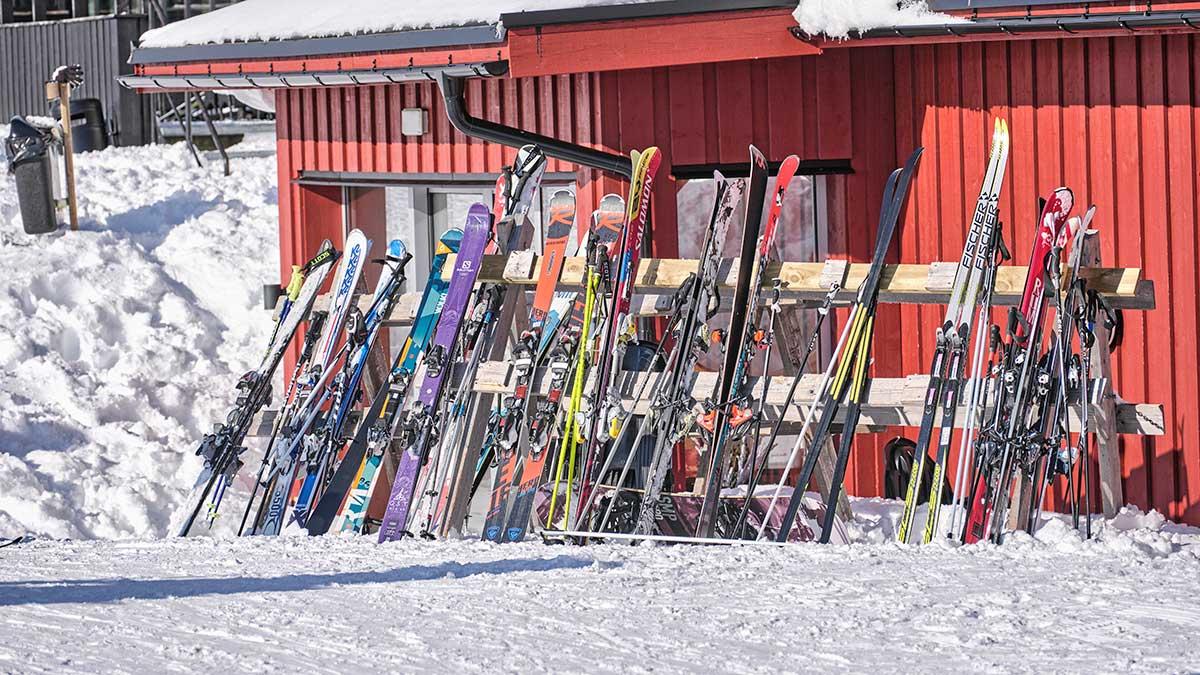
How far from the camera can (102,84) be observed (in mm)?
20750

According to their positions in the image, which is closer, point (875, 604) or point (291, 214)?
point (875, 604)

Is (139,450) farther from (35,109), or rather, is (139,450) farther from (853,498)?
(35,109)

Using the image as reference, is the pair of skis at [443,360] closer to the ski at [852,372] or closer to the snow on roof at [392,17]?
the snow on roof at [392,17]

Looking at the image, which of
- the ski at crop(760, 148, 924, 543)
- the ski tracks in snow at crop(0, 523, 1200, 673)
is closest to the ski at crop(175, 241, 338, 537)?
the ski tracks in snow at crop(0, 523, 1200, 673)

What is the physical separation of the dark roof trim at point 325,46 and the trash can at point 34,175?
13.2 ft

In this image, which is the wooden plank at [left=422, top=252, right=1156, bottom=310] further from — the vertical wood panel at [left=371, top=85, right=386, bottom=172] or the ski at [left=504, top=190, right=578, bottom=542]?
the vertical wood panel at [left=371, top=85, right=386, bottom=172]

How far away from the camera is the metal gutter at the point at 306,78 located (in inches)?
345

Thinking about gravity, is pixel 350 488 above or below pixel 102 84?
below

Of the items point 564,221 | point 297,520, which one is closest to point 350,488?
point 297,520

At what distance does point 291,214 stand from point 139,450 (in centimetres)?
175

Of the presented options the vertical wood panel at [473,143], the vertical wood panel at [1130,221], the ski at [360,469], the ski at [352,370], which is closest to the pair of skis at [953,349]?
the vertical wood panel at [1130,221]

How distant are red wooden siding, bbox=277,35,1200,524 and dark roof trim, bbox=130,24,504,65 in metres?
0.85

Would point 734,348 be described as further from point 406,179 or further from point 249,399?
point 406,179

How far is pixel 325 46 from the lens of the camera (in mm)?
A: 9758
